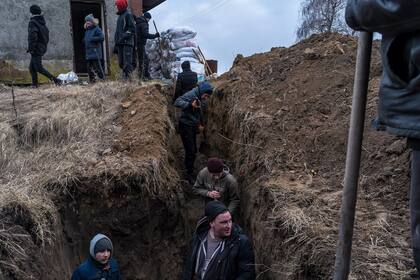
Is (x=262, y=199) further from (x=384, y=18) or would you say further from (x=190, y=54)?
(x=190, y=54)

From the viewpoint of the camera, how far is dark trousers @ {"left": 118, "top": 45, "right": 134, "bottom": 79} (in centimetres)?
979

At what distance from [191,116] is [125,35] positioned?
8.25 ft

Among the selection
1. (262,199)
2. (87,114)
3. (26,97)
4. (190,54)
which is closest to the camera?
(262,199)

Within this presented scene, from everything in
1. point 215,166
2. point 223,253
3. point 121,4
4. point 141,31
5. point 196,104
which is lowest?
point 223,253

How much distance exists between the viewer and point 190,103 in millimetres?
8039

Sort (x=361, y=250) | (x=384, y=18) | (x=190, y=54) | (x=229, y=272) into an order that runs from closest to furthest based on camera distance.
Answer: (x=384, y=18) → (x=361, y=250) → (x=229, y=272) → (x=190, y=54)

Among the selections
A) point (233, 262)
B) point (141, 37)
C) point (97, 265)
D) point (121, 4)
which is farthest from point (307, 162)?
point (141, 37)

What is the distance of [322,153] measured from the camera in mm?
5562

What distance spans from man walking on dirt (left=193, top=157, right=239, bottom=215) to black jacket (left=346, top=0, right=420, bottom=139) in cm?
440

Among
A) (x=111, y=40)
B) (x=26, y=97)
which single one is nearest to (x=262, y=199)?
(x=26, y=97)

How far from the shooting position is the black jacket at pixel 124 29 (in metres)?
9.48

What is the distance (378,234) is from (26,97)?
678 centimetres

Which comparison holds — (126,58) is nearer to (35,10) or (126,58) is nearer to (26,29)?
(35,10)

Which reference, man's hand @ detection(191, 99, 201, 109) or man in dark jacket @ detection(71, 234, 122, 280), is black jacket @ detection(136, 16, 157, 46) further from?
man in dark jacket @ detection(71, 234, 122, 280)
